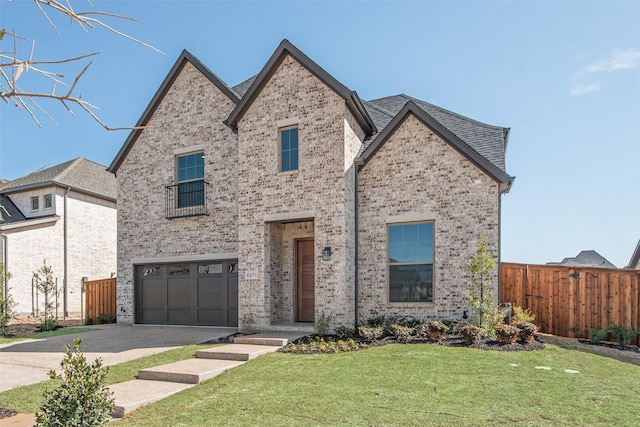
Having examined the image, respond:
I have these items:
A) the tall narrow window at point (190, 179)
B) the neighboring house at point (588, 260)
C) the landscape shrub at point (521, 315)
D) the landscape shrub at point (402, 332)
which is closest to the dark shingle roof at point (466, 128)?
the landscape shrub at point (521, 315)

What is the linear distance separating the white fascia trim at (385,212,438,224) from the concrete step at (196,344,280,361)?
449cm

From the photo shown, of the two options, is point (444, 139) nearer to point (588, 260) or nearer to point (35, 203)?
point (35, 203)

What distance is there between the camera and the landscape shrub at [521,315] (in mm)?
10095

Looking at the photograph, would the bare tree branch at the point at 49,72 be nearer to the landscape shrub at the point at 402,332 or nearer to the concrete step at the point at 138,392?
the concrete step at the point at 138,392

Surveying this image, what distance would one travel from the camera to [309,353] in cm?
856

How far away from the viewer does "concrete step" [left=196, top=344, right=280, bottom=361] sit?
27.5ft

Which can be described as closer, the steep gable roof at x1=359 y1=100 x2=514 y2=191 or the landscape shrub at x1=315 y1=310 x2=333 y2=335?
the steep gable roof at x1=359 y1=100 x2=514 y2=191

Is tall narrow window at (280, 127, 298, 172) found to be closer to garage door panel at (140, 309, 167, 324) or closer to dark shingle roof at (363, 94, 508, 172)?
dark shingle roof at (363, 94, 508, 172)

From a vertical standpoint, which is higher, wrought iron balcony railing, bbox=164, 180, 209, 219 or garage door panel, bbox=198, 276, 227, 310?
wrought iron balcony railing, bbox=164, 180, 209, 219

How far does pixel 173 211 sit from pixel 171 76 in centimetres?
480

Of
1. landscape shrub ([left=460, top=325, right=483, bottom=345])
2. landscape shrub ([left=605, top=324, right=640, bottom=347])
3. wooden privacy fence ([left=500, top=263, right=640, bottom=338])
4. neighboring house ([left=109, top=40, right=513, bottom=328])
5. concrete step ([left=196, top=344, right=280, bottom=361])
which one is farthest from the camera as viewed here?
neighboring house ([left=109, top=40, right=513, bottom=328])

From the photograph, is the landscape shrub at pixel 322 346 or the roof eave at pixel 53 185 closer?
the landscape shrub at pixel 322 346

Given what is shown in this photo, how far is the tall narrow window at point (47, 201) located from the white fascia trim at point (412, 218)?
17052 millimetres

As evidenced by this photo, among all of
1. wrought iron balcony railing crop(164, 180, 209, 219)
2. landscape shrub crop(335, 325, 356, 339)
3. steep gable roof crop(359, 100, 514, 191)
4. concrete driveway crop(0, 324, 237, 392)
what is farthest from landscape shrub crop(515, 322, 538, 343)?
wrought iron balcony railing crop(164, 180, 209, 219)
